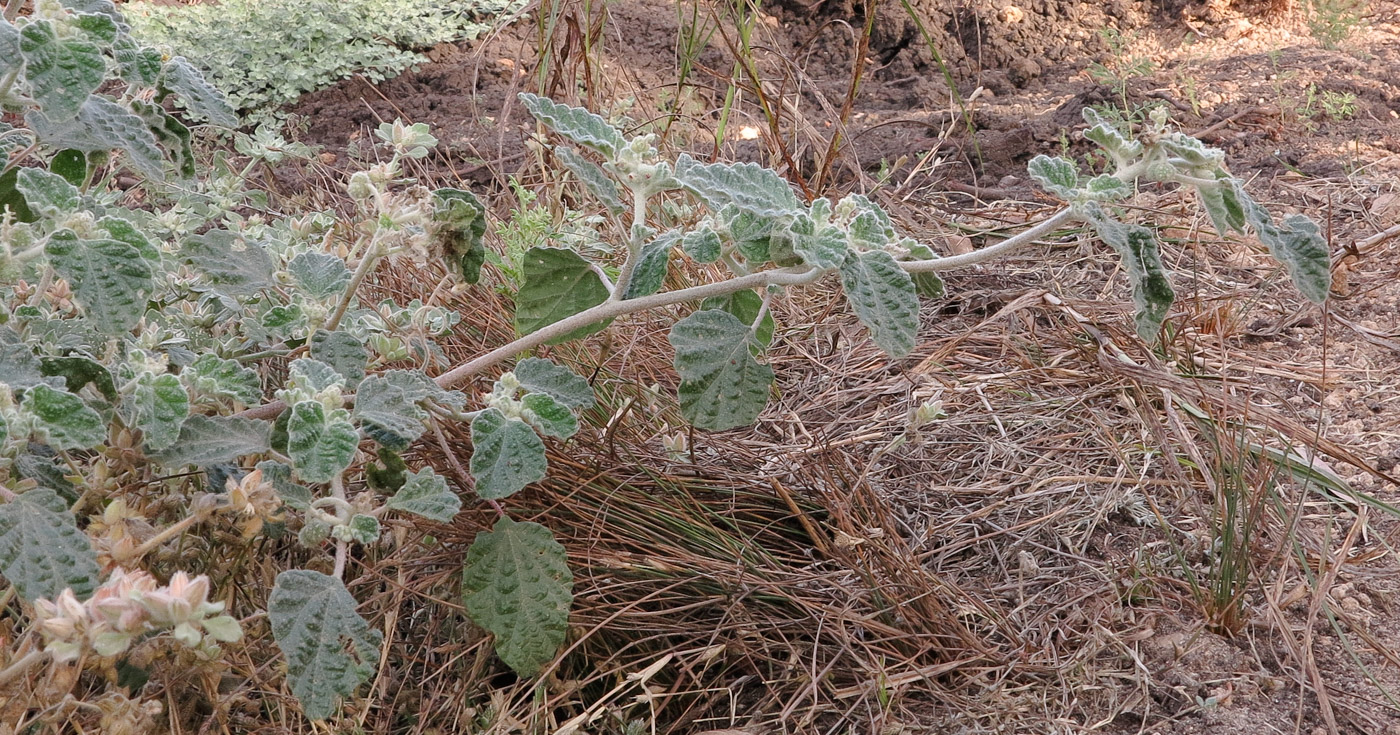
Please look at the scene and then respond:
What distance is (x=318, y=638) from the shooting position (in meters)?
1.18

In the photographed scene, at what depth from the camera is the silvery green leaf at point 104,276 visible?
1132 mm

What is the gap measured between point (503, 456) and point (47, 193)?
0.58 meters

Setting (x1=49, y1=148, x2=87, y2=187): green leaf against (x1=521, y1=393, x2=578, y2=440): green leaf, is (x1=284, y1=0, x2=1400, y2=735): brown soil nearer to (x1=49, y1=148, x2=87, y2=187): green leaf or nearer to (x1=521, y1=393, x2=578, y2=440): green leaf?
(x1=521, y1=393, x2=578, y2=440): green leaf

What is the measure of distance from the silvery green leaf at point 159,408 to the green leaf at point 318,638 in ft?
0.65

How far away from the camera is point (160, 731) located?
Result: 1.34m

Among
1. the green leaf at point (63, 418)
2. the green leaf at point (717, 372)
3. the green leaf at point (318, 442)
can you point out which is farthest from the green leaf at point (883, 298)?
the green leaf at point (63, 418)

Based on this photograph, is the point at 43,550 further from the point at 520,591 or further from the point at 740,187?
the point at 740,187

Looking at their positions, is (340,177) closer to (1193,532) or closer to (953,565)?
(953,565)

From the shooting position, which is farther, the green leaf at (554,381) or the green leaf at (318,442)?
the green leaf at (554,381)

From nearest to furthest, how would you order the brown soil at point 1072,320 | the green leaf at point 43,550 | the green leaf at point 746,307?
the green leaf at point 43,550 < the brown soil at point 1072,320 < the green leaf at point 746,307

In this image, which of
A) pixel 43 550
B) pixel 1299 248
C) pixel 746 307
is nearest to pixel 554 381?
pixel 746 307

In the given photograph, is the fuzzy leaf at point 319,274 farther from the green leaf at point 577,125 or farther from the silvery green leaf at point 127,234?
the green leaf at point 577,125

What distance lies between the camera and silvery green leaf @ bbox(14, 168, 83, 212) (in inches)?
45.9

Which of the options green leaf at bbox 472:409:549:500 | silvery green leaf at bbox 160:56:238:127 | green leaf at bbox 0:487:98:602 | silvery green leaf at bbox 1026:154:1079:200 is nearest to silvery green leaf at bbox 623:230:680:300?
green leaf at bbox 472:409:549:500
